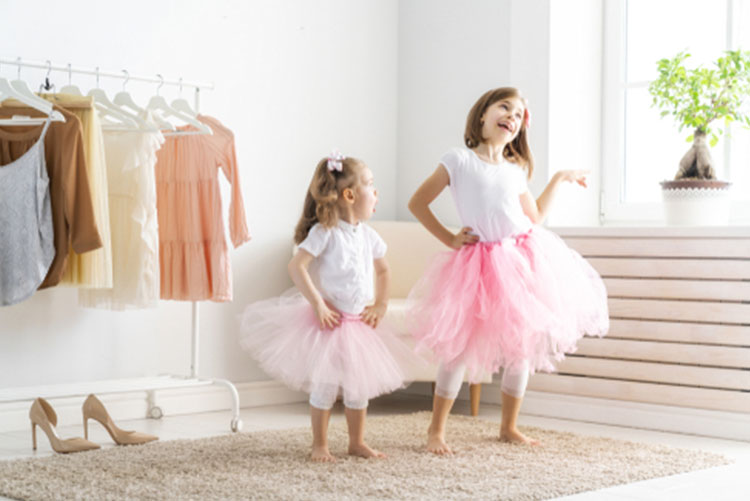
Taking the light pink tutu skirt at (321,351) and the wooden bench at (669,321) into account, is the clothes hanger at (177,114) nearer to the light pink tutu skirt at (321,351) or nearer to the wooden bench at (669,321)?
the light pink tutu skirt at (321,351)

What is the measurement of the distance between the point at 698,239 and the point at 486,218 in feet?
2.93

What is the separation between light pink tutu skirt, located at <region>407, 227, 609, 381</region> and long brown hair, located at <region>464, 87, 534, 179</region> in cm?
30

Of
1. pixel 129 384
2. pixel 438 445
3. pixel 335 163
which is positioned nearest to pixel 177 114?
pixel 335 163

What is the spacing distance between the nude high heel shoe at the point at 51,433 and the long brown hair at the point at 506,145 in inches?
55.8

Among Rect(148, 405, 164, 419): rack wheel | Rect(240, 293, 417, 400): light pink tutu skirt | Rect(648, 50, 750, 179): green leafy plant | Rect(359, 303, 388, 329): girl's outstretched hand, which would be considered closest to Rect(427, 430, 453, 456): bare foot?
Rect(240, 293, 417, 400): light pink tutu skirt

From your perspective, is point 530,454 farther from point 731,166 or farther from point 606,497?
point 731,166

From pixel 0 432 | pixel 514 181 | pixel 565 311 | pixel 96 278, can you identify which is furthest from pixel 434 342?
pixel 0 432

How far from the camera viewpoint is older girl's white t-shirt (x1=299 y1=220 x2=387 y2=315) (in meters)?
2.66

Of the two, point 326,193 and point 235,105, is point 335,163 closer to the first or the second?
point 326,193

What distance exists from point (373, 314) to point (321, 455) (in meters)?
0.40

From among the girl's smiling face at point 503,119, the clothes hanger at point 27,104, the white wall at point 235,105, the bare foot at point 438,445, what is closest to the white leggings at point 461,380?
the bare foot at point 438,445

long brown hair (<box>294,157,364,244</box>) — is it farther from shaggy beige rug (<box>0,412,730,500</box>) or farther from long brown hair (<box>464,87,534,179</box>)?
shaggy beige rug (<box>0,412,730,500</box>)

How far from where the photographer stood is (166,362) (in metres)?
3.61

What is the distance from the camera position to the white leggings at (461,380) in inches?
111
